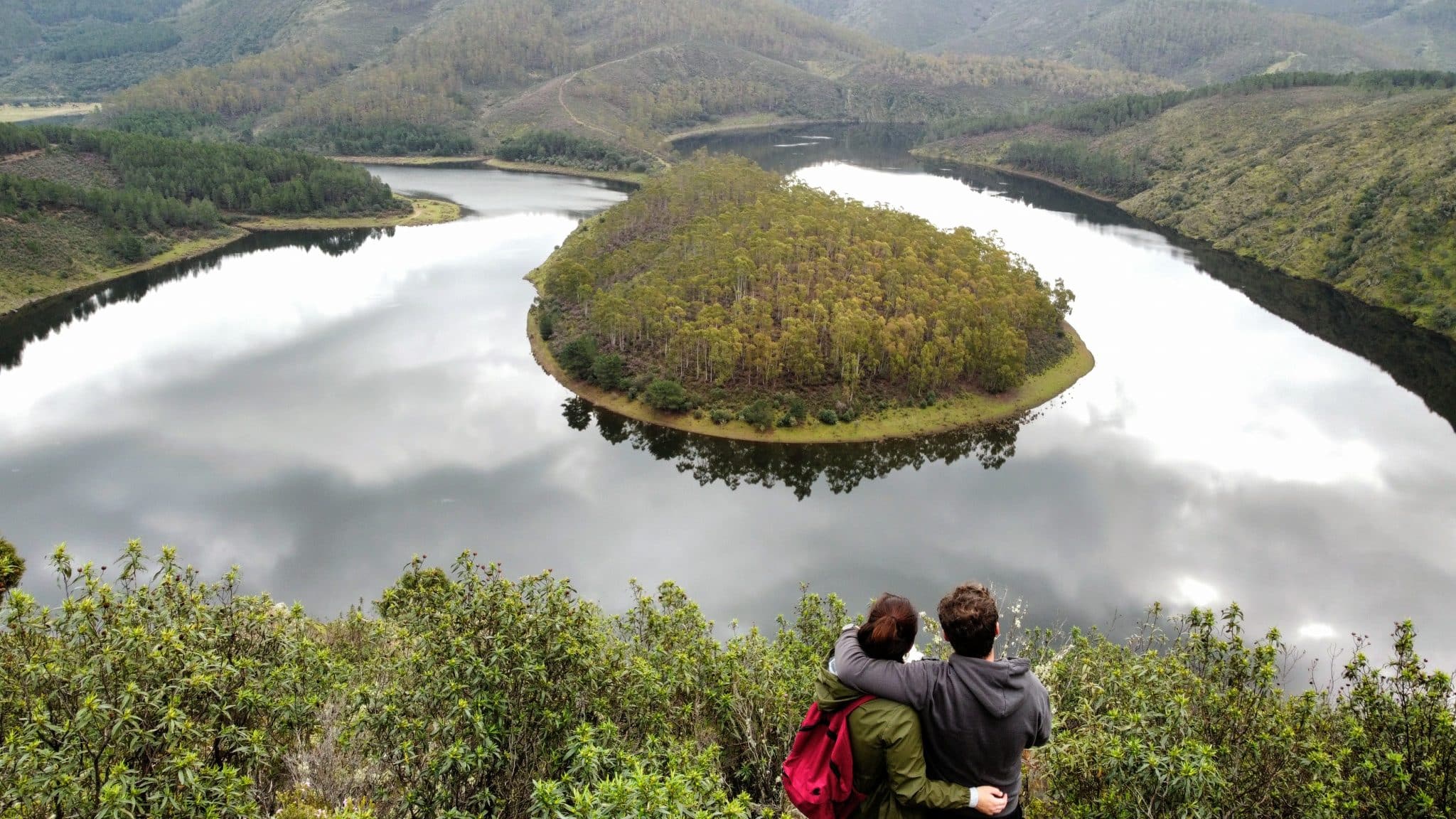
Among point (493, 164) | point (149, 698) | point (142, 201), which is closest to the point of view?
point (149, 698)

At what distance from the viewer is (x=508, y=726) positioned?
10570mm

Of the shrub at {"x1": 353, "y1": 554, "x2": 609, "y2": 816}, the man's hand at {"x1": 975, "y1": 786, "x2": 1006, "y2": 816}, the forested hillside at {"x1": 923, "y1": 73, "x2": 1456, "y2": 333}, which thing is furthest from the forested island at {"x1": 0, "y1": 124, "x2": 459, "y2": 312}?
the forested hillside at {"x1": 923, "y1": 73, "x2": 1456, "y2": 333}

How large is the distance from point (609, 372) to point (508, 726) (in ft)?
155

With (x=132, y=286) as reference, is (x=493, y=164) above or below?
below

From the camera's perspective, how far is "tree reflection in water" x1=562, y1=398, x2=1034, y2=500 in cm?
4741

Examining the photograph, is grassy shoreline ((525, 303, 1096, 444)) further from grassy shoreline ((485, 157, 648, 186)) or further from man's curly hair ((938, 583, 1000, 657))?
grassy shoreline ((485, 157, 648, 186))

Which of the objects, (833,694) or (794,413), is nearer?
(833,694)

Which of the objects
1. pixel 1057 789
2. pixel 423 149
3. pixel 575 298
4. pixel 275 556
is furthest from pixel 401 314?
pixel 423 149

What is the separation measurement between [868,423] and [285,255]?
78209 mm

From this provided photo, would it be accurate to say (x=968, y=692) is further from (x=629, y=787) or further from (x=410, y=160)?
(x=410, y=160)

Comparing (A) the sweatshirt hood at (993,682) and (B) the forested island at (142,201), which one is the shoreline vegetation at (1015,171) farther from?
(A) the sweatshirt hood at (993,682)

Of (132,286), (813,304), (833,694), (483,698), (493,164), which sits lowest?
(493,164)

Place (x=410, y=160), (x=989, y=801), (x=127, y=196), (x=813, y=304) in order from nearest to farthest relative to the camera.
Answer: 1. (x=989, y=801)
2. (x=813, y=304)
3. (x=127, y=196)
4. (x=410, y=160)

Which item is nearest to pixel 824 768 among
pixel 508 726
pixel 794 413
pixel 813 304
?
pixel 508 726
